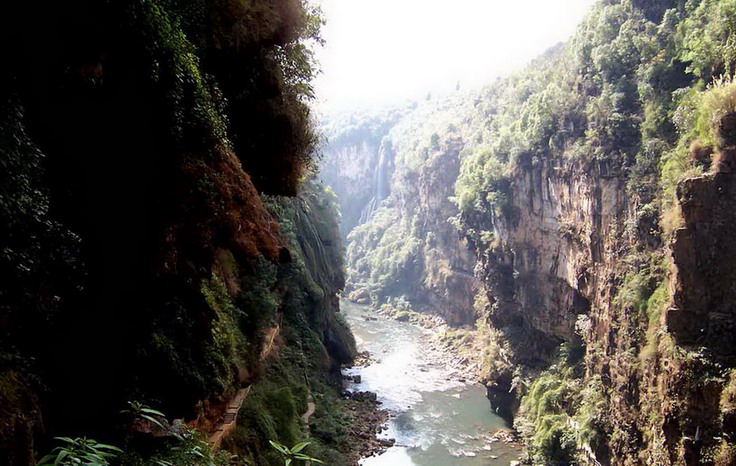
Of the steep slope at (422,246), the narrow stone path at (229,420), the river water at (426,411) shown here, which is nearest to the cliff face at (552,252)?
the river water at (426,411)

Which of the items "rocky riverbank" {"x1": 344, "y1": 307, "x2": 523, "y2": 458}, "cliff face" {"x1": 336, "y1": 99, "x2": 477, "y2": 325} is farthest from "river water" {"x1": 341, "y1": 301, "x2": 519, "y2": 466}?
"cliff face" {"x1": 336, "y1": 99, "x2": 477, "y2": 325}

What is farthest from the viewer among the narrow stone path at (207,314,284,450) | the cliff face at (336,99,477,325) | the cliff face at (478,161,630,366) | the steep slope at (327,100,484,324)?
the steep slope at (327,100,484,324)

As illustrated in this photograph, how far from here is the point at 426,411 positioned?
30.9m

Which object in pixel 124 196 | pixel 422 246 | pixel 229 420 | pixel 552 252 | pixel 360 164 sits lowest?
pixel 229 420

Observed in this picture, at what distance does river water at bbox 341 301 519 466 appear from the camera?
25.0 meters

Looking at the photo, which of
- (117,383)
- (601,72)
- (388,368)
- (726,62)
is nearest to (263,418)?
(117,383)

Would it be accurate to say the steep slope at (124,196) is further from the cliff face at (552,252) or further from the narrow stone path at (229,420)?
the cliff face at (552,252)

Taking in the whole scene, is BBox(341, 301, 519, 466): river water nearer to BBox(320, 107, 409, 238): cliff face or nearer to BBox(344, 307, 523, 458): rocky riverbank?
BBox(344, 307, 523, 458): rocky riverbank

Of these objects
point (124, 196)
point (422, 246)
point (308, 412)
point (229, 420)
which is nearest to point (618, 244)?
point (308, 412)

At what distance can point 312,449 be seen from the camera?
17.5 meters

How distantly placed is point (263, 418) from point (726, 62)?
60.8 ft

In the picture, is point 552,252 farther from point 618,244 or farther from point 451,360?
point 451,360

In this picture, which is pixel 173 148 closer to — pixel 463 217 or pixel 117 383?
pixel 117 383

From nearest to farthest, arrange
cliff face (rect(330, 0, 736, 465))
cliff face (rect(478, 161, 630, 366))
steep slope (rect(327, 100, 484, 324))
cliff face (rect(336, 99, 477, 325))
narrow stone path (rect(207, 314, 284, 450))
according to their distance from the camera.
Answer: narrow stone path (rect(207, 314, 284, 450)) < cliff face (rect(330, 0, 736, 465)) < cliff face (rect(478, 161, 630, 366)) < cliff face (rect(336, 99, 477, 325)) < steep slope (rect(327, 100, 484, 324))
